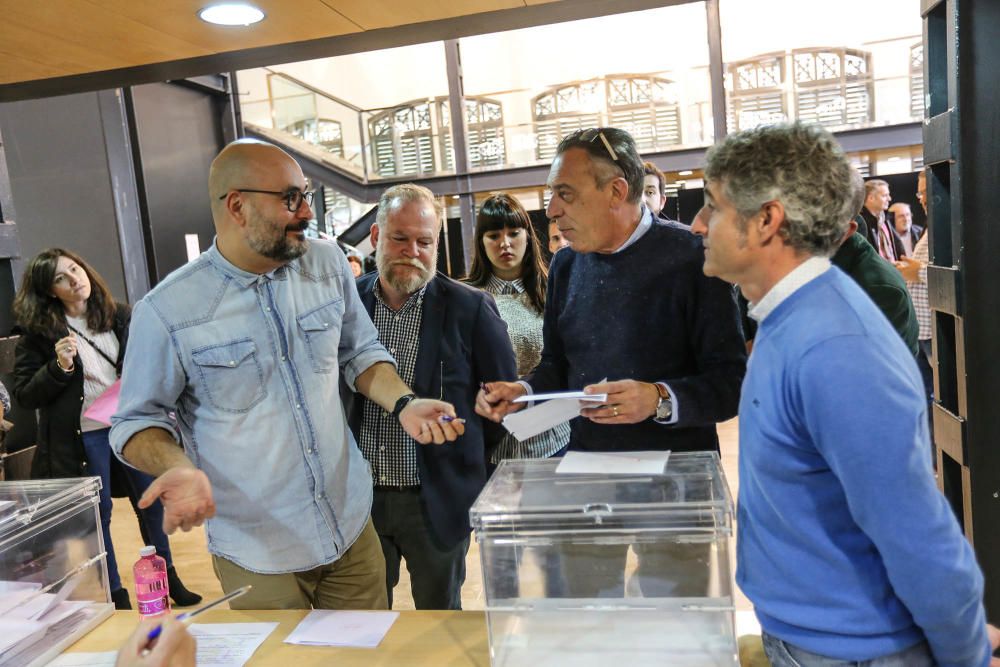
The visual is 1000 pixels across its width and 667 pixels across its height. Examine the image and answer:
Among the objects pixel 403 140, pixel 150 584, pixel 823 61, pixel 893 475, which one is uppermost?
pixel 823 61

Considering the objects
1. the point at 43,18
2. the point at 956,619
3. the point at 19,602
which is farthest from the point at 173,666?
the point at 43,18

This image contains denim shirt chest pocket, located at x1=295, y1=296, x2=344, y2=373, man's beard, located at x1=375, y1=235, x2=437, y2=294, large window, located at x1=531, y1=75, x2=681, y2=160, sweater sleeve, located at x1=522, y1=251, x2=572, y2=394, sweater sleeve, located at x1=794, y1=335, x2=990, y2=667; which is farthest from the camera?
large window, located at x1=531, y1=75, x2=681, y2=160

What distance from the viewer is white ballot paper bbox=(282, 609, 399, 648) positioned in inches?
56.4

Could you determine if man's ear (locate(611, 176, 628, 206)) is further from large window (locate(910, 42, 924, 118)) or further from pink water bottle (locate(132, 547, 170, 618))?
large window (locate(910, 42, 924, 118))

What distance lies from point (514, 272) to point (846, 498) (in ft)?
7.02

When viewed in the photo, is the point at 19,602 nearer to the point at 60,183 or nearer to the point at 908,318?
the point at 908,318

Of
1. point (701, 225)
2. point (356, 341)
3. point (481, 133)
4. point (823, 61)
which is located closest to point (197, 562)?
point (356, 341)

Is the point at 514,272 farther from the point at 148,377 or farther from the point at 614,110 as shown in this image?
the point at 614,110

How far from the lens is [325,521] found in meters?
1.70

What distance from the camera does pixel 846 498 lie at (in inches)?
36.3

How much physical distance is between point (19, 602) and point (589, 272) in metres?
1.41

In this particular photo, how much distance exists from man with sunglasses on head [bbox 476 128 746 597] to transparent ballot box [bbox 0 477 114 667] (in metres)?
0.94

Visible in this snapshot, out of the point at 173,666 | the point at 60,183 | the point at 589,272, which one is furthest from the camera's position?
the point at 60,183

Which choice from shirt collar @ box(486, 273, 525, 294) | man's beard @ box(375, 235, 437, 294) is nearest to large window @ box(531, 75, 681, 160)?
shirt collar @ box(486, 273, 525, 294)
